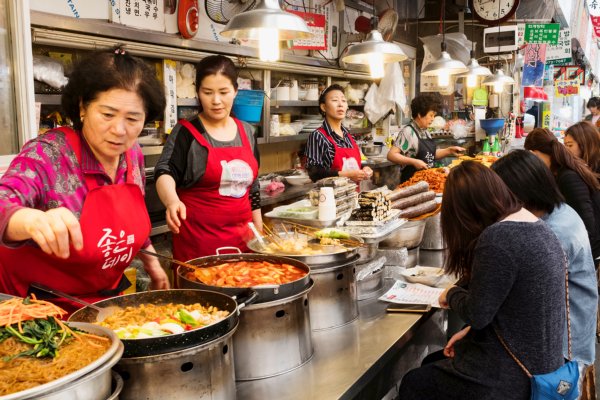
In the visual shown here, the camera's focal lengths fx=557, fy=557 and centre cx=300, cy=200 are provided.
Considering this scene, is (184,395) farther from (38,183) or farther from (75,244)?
(38,183)

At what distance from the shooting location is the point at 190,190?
3.29m

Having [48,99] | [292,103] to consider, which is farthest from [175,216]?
[292,103]

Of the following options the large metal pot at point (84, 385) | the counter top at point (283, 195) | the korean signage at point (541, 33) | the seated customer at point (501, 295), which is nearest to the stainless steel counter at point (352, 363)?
the seated customer at point (501, 295)

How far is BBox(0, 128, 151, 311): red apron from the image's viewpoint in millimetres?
1884

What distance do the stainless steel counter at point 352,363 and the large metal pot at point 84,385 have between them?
613mm

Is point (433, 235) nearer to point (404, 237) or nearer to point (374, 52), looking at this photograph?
point (404, 237)

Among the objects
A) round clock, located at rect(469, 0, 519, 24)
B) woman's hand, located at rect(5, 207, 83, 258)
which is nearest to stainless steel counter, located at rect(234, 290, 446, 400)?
woman's hand, located at rect(5, 207, 83, 258)

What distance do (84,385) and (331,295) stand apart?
4.17 feet

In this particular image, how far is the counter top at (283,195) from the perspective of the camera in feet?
16.7

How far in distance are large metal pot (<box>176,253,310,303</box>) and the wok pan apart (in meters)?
0.04

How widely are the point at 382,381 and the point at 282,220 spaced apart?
4.02ft

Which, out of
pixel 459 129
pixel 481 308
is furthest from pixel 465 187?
pixel 459 129

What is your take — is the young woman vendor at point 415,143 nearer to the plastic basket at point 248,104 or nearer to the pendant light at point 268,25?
the plastic basket at point 248,104

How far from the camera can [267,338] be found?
1767 mm
